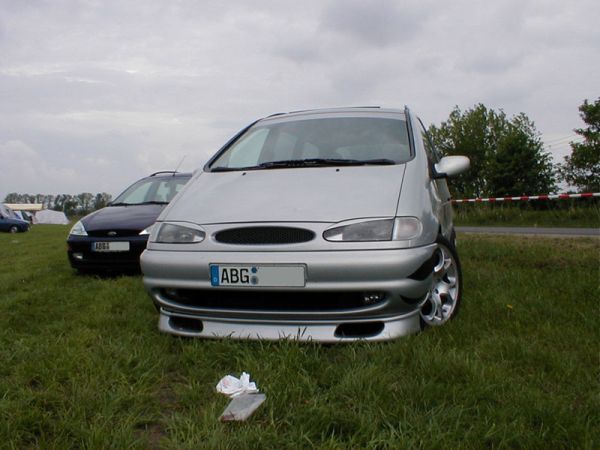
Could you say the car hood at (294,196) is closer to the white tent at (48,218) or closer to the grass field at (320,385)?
the grass field at (320,385)

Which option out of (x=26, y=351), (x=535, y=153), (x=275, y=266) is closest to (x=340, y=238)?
(x=275, y=266)

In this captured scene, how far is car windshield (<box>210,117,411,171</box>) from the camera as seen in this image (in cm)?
345

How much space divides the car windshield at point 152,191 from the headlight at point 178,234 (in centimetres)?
354

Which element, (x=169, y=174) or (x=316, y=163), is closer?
(x=316, y=163)

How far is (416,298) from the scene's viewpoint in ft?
8.80

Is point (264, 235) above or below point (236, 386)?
above

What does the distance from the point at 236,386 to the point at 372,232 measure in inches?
38.2

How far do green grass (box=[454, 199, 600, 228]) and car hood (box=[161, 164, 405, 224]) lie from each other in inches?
538

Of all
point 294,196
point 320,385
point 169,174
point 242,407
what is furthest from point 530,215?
point 242,407

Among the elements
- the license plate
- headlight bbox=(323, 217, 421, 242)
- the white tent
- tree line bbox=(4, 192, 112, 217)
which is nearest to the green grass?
headlight bbox=(323, 217, 421, 242)

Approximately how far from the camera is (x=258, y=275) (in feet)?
8.64

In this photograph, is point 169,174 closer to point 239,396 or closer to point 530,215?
point 239,396

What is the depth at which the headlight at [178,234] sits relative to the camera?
9.48 feet

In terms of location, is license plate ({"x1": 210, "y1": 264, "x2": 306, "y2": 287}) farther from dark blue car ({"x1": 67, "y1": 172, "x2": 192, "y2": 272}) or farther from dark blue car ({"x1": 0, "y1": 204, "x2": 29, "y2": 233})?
dark blue car ({"x1": 0, "y1": 204, "x2": 29, "y2": 233})
